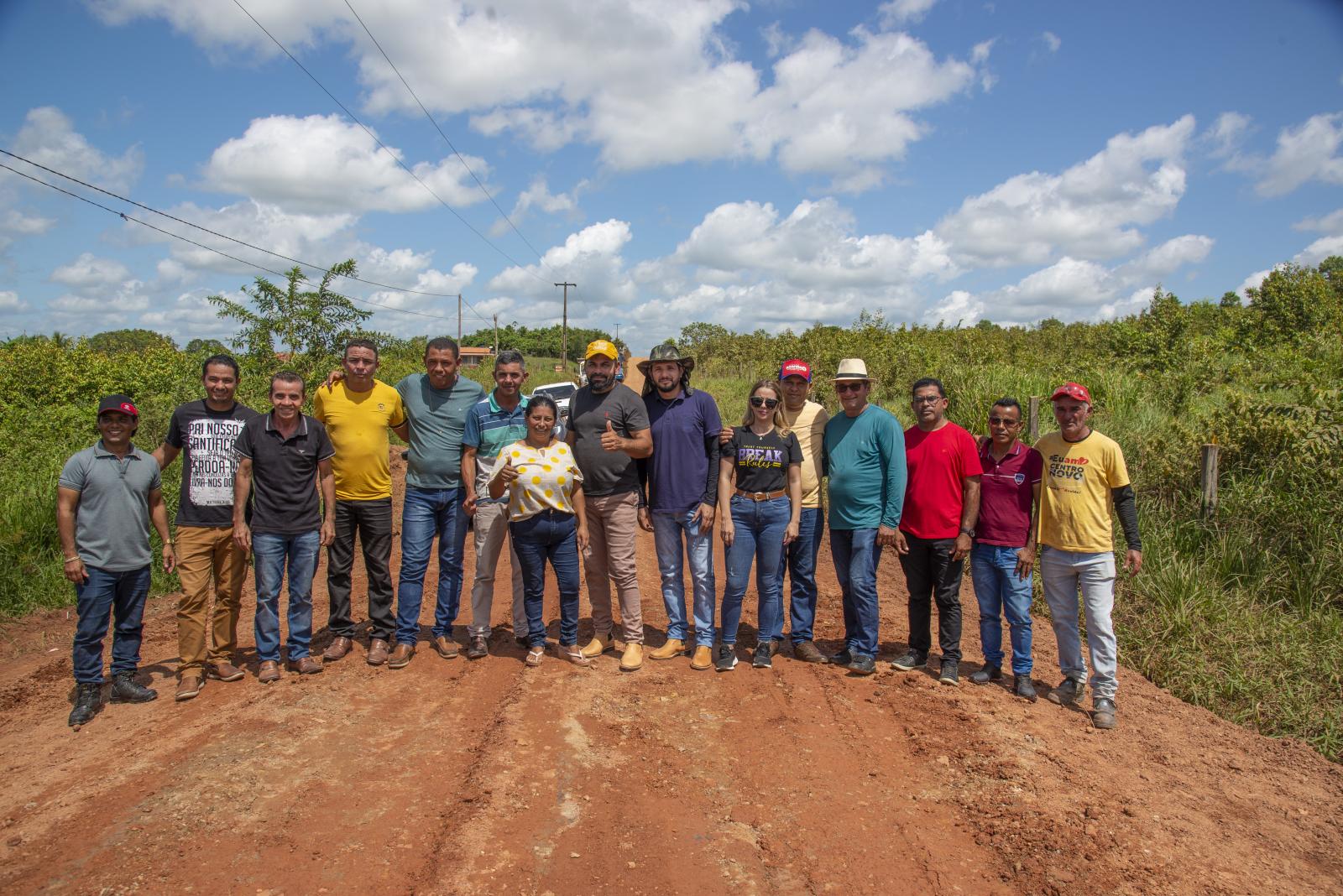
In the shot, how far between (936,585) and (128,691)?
5093 millimetres

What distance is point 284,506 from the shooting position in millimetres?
5020

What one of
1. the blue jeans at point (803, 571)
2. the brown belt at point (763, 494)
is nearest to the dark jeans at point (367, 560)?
the brown belt at point (763, 494)

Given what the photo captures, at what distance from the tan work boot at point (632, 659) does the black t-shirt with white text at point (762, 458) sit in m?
1.29

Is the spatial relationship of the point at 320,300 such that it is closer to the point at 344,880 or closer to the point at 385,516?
the point at 385,516

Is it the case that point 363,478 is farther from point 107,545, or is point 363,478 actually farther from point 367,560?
point 107,545

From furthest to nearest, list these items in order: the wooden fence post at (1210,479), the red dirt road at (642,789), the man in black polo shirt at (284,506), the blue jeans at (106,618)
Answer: the wooden fence post at (1210,479), the man in black polo shirt at (284,506), the blue jeans at (106,618), the red dirt road at (642,789)

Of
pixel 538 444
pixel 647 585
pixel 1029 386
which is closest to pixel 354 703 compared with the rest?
pixel 538 444

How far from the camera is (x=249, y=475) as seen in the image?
4.98 metres

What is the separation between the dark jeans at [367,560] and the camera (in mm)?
5320

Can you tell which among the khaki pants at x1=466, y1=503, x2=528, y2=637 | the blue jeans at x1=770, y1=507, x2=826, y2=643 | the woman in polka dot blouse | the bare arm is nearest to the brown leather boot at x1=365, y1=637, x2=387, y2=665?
the khaki pants at x1=466, y1=503, x2=528, y2=637

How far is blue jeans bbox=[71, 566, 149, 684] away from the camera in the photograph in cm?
475

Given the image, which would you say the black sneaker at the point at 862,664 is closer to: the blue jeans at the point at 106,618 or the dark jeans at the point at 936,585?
the dark jeans at the point at 936,585

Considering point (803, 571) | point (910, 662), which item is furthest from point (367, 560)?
point (910, 662)

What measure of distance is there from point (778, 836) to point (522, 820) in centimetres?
112
